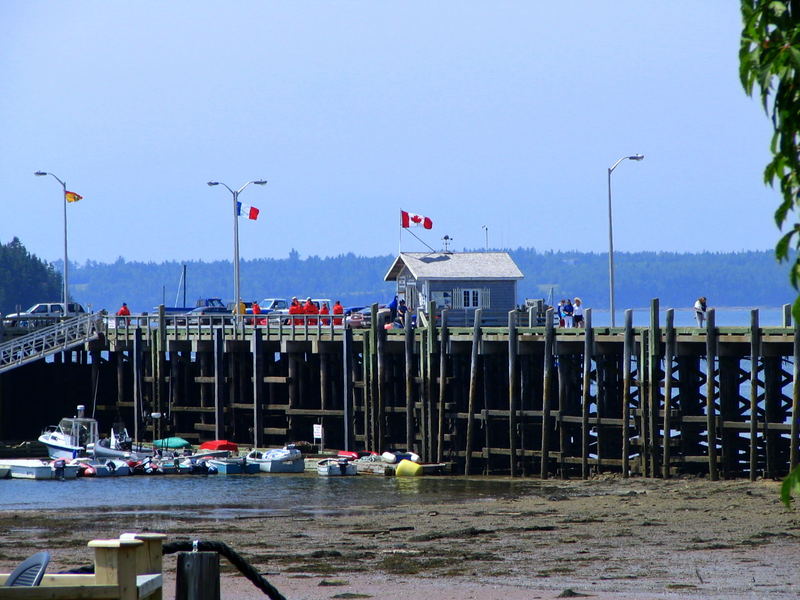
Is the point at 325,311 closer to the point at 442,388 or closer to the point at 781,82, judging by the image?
the point at 442,388

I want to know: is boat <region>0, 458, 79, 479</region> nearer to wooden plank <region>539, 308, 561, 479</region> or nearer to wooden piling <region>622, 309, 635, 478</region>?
wooden plank <region>539, 308, 561, 479</region>

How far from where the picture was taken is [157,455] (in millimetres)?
43250

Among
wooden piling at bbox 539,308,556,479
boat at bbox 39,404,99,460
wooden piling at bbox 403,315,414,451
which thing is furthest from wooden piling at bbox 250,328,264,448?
wooden piling at bbox 539,308,556,479

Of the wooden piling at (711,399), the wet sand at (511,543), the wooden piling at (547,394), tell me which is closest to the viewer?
the wet sand at (511,543)

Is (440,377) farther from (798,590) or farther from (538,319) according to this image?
(798,590)

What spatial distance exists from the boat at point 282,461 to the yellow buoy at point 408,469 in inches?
143

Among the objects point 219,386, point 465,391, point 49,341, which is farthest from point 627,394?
point 49,341

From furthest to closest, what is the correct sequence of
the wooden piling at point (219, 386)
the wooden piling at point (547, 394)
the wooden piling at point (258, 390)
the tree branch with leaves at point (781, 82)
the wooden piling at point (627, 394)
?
the wooden piling at point (219, 386) < the wooden piling at point (258, 390) < the wooden piling at point (547, 394) < the wooden piling at point (627, 394) < the tree branch with leaves at point (781, 82)

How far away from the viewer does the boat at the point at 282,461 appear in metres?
41.9

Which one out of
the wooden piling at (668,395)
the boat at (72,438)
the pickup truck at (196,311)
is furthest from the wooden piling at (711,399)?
the boat at (72,438)

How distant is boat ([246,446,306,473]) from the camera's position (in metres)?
41.9

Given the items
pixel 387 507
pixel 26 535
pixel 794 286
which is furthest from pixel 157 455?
pixel 794 286

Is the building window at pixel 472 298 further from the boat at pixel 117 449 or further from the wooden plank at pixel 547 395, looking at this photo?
the wooden plank at pixel 547 395

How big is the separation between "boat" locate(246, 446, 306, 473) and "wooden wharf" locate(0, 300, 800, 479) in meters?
2.08
